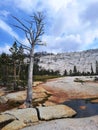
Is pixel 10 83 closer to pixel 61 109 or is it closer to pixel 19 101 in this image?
pixel 19 101

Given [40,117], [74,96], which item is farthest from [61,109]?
[74,96]

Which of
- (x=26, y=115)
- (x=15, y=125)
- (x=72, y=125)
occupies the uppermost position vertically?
(x=26, y=115)

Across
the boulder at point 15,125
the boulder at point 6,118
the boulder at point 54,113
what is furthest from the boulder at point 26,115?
the boulder at point 54,113

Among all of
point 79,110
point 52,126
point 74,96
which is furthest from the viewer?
point 74,96

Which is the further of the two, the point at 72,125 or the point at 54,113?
the point at 54,113

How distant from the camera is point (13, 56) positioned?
5078cm

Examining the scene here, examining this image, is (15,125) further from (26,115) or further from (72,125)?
(72,125)

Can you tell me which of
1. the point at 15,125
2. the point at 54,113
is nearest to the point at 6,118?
the point at 15,125

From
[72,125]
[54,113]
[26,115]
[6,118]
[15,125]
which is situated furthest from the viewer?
[54,113]

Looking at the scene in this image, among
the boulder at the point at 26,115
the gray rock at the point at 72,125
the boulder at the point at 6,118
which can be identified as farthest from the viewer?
the boulder at the point at 26,115

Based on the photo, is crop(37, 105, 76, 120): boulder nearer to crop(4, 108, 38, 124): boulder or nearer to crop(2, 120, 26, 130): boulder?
crop(4, 108, 38, 124): boulder

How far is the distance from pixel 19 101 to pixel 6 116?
479 inches

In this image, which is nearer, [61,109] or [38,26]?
[61,109]

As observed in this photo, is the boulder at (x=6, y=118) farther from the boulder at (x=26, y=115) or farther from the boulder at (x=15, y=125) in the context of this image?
the boulder at (x=15, y=125)
